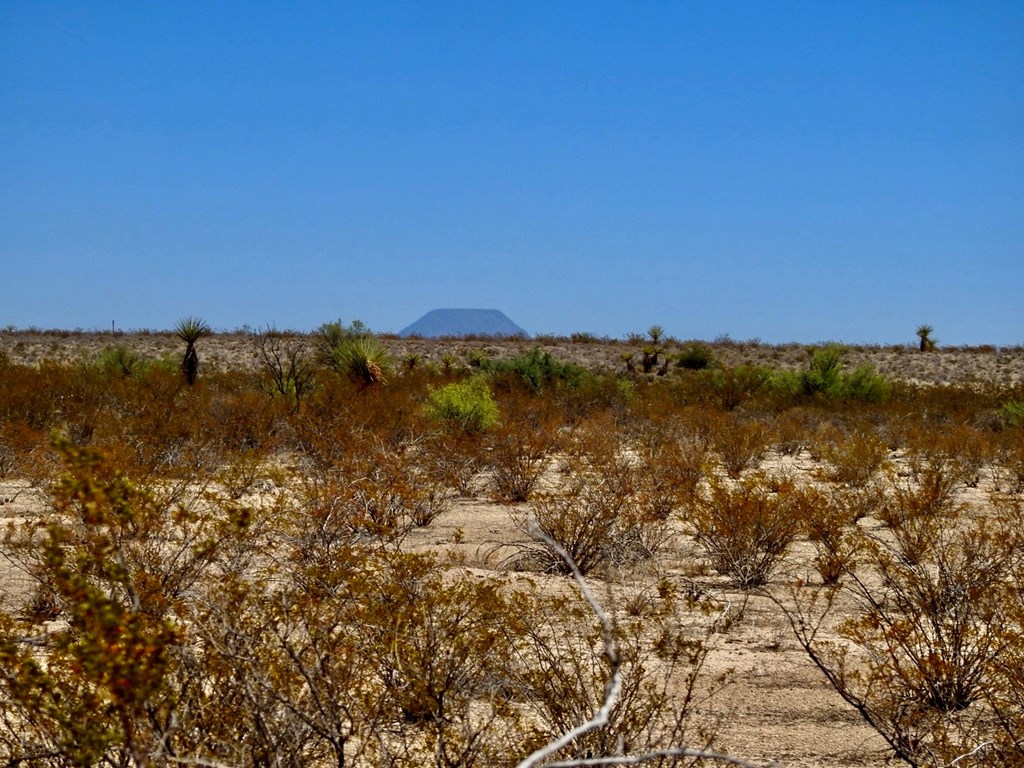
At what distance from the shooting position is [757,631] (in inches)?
249

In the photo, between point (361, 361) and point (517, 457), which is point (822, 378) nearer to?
point (361, 361)

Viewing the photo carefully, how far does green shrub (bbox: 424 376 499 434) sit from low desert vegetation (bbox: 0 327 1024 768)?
0.05 m

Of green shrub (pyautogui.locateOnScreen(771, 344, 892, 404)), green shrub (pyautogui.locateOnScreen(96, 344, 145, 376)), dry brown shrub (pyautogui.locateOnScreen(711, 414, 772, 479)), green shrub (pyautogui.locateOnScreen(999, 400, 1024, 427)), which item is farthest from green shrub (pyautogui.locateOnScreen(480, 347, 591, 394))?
green shrub (pyautogui.locateOnScreen(999, 400, 1024, 427))

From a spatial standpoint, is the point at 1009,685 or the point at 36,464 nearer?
the point at 1009,685

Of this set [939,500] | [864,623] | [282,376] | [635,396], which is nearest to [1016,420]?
[635,396]

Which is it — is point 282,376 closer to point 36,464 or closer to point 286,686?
point 36,464

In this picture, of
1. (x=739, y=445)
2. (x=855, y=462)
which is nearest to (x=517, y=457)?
(x=739, y=445)

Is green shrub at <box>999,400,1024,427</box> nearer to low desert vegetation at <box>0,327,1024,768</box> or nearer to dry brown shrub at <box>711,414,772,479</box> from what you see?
low desert vegetation at <box>0,327,1024,768</box>

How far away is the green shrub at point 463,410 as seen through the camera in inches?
579

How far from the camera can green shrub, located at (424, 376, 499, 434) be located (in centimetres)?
1472

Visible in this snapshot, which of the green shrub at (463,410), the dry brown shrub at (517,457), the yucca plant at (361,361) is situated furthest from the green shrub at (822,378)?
A: the green shrub at (463,410)

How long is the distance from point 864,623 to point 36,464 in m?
9.13

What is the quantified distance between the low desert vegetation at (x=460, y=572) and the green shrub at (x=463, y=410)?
50 millimetres

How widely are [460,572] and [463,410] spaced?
24.7 ft
